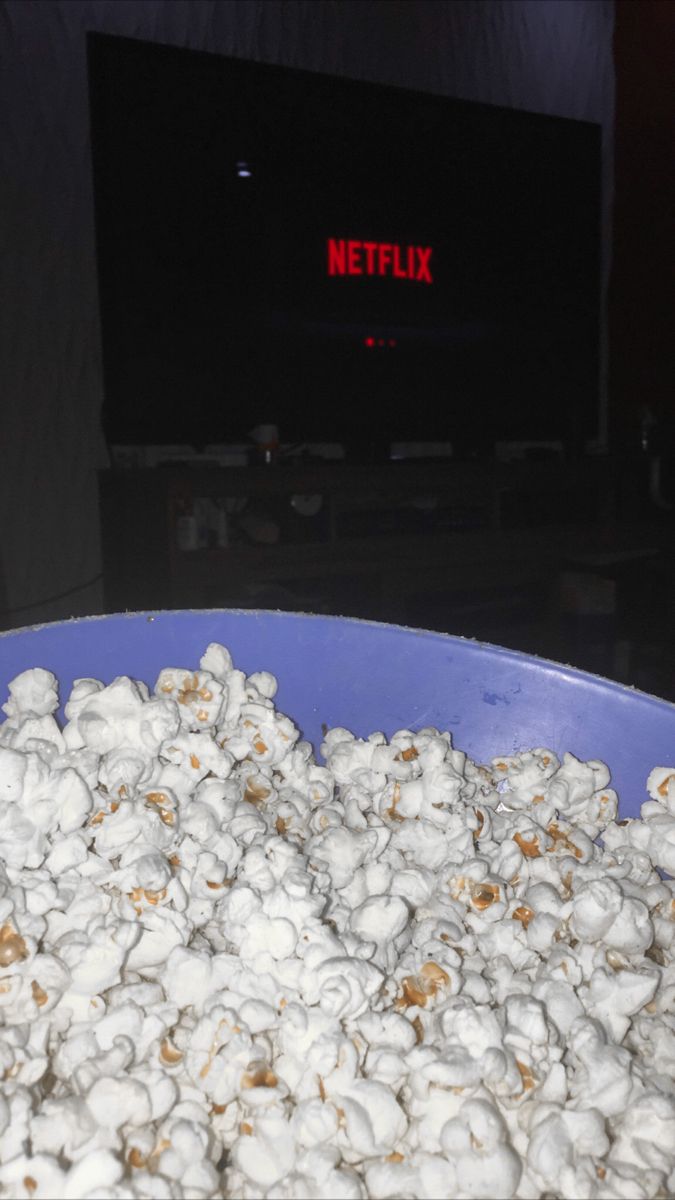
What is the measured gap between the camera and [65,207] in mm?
2281

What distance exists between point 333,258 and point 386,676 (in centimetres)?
194

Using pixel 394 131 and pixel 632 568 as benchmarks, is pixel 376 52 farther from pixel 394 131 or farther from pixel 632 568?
pixel 632 568

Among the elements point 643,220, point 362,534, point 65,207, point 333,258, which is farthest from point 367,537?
point 643,220

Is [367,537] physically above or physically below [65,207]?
below

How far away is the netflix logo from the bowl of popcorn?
1908mm

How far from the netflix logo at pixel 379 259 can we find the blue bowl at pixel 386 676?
75.0 inches

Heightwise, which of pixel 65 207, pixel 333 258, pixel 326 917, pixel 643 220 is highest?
pixel 643 220

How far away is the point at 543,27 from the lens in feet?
9.75

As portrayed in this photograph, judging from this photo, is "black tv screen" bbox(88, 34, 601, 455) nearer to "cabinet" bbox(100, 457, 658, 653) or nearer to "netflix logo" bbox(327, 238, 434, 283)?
"netflix logo" bbox(327, 238, 434, 283)

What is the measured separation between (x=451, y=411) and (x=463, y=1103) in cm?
235

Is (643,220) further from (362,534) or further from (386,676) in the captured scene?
(386,676)

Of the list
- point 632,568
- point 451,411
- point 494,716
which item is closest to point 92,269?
point 451,411

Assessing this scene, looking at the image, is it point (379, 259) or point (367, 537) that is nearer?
point (367, 537)

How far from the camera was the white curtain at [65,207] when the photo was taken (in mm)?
2219
